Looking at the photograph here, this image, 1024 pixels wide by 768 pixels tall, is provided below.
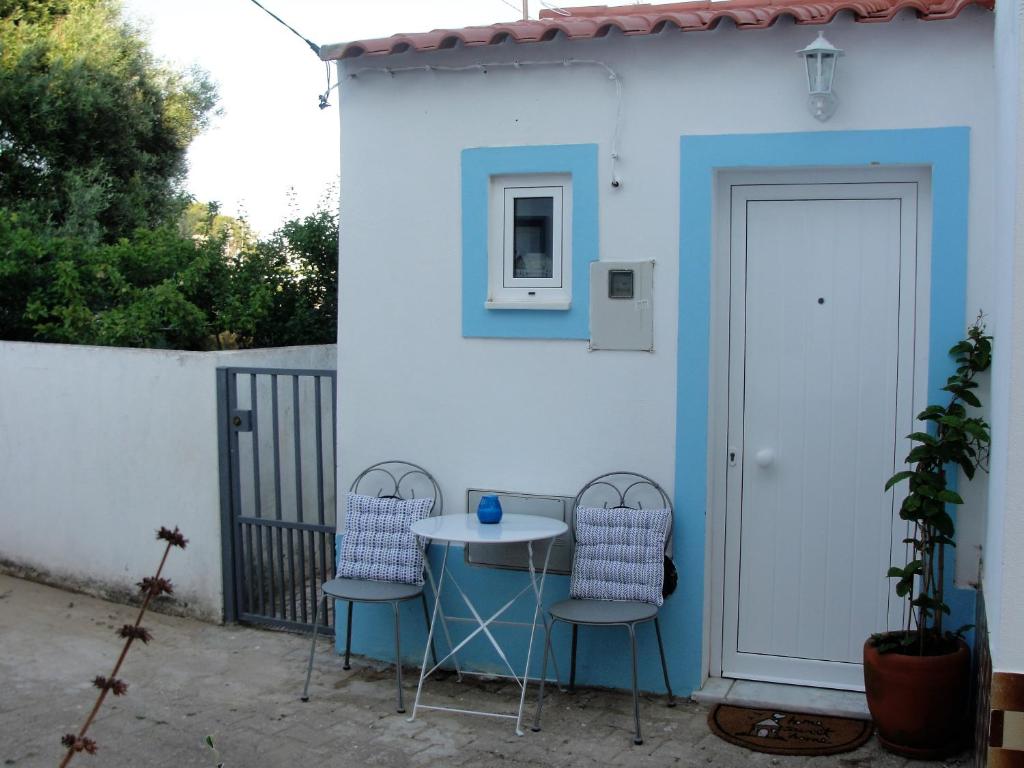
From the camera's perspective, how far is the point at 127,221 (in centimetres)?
1380

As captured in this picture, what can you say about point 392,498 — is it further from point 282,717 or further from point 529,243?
point 529,243

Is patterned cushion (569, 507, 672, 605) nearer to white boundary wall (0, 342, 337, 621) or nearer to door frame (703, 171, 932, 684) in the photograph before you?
door frame (703, 171, 932, 684)

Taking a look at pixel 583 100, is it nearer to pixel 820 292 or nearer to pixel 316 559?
pixel 820 292

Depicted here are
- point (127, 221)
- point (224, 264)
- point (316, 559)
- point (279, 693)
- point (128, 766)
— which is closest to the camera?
point (128, 766)

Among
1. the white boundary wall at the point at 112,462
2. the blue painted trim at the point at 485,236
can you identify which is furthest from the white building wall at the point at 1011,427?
the white boundary wall at the point at 112,462

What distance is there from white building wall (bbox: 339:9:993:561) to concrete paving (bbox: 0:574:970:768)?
1.10 meters

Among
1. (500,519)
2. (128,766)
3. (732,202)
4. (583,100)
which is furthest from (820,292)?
(128,766)

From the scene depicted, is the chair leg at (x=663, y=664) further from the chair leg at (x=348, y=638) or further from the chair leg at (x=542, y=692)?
the chair leg at (x=348, y=638)

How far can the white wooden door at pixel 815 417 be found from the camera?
5.35 metres

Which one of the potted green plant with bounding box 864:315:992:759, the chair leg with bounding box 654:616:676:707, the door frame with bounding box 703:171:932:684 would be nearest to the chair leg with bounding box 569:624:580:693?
the chair leg with bounding box 654:616:676:707

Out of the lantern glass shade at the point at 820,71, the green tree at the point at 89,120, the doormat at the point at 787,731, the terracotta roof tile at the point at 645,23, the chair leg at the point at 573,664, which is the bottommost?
the doormat at the point at 787,731

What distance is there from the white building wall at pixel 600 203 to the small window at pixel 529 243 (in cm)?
20

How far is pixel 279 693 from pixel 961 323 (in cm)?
386

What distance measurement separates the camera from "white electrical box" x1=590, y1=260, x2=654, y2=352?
5.55m
